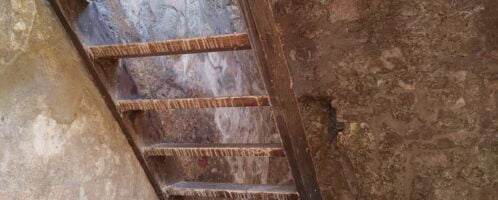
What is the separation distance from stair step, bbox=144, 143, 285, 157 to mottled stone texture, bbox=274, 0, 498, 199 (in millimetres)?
267

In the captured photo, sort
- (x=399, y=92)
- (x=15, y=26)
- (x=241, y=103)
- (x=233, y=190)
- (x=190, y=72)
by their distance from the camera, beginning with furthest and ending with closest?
(x=190, y=72) → (x=233, y=190) → (x=399, y=92) → (x=241, y=103) → (x=15, y=26)

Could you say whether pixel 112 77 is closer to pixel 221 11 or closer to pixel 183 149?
pixel 183 149

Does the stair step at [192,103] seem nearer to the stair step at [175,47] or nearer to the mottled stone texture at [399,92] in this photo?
the stair step at [175,47]

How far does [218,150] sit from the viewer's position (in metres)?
1.54

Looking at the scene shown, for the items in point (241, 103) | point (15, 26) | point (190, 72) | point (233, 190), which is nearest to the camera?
point (15, 26)

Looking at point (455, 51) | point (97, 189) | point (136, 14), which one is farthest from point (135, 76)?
point (455, 51)

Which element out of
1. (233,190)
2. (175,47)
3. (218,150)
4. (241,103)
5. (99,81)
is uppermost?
(175,47)

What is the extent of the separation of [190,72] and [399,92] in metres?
0.91

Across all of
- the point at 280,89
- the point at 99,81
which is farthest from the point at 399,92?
the point at 99,81

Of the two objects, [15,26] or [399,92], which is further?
[399,92]

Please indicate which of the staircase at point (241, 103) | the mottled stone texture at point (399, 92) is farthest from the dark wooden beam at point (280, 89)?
the mottled stone texture at point (399, 92)

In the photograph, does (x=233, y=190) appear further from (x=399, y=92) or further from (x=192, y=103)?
(x=399, y=92)

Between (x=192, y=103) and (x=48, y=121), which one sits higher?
(x=192, y=103)

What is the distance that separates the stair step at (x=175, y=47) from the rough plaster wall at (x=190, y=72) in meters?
0.05
